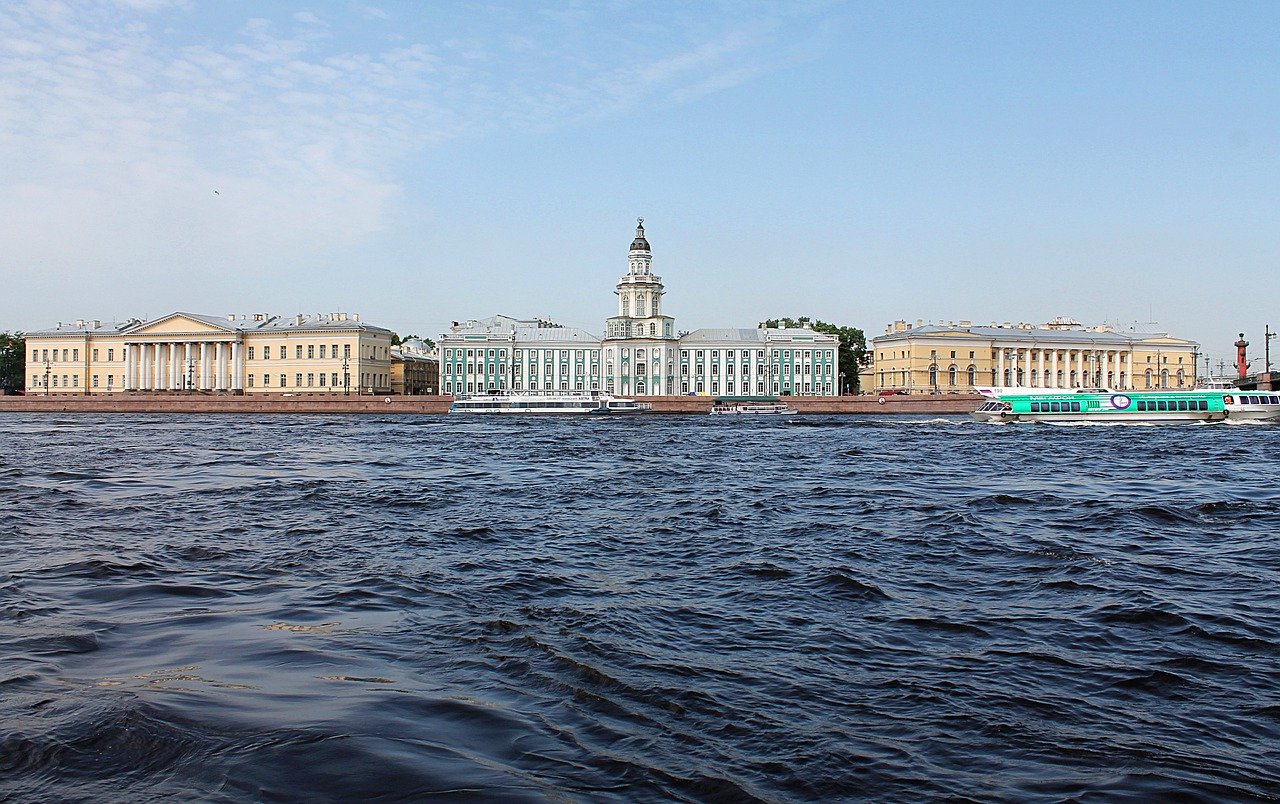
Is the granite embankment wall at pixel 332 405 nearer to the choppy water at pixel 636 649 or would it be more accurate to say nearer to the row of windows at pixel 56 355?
the row of windows at pixel 56 355

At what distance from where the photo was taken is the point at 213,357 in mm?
80188

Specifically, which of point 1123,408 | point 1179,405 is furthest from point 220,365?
point 1179,405

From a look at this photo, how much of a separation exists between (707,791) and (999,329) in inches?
3356

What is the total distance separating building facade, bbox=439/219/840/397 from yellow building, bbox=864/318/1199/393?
A: 684cm

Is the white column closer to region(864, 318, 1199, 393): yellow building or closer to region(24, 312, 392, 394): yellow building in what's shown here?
region(24, 312, 392, 394): yellow building

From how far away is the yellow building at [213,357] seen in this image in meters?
78.1

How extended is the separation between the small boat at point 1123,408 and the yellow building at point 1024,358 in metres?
29.6

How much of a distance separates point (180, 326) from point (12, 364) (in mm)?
21214

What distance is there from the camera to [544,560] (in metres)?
9.64

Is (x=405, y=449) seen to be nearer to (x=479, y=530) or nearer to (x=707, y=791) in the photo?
(x=479, y=530)

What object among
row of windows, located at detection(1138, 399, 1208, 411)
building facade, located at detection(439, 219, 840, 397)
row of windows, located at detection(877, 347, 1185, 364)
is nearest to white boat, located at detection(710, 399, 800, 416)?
building facade, located at detection(439, 219, 840, 397)

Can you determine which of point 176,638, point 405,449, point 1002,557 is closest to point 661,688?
point 176,638

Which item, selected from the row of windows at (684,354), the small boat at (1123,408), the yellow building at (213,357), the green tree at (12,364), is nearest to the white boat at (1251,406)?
the small boat at (1123,408)

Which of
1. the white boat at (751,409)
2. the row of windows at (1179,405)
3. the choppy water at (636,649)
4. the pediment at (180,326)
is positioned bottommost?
the choppy water at (636,649)
